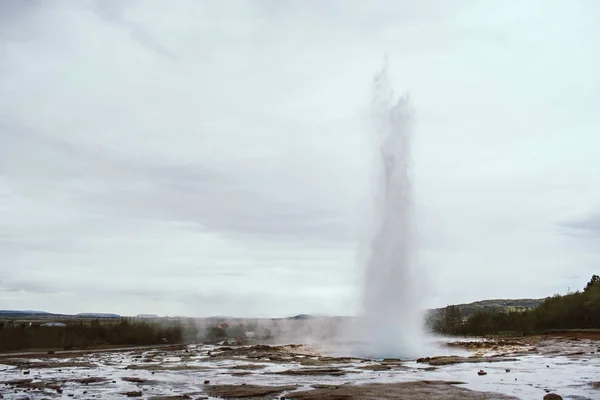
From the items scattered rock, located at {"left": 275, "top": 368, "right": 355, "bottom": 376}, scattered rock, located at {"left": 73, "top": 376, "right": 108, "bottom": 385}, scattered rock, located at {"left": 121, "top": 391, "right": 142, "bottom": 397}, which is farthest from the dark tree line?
scattered rock, located at {"left": 121, "top": 391, "right": 142, "bottom": 397}

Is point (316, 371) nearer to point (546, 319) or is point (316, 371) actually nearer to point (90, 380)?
point (90, 380)

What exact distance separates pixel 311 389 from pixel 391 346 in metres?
17.7

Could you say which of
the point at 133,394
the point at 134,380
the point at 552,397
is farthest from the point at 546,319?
the point at 133,394

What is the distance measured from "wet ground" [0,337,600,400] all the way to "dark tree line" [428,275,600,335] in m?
31.5

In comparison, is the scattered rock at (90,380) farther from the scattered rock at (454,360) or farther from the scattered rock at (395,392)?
the scattered rock at (454,360)

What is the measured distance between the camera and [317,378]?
82.8 ft

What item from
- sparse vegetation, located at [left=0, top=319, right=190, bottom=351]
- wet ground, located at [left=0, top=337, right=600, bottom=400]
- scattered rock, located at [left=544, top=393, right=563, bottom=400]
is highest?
sparse vegetation, located at [left=0, top=319, right=190, bottom=351]

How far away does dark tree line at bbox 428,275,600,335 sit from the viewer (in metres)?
64.8

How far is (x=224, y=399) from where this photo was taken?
1956 centimetres

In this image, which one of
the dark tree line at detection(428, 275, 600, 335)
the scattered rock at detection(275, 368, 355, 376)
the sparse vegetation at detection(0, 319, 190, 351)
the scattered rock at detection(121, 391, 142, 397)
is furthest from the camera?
the dark tree line at detection(428, 275, 600, 335)

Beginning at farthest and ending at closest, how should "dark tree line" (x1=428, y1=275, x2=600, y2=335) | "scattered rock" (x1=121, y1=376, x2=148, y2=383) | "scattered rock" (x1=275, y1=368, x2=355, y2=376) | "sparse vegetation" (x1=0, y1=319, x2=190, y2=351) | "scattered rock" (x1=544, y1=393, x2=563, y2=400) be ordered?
"dark tree line" (x1=428, y1=275, x2=600, y2=335), "sparse vegetation" (x1=0, y1=319, x2=190, y2=351), "scattered rock" (x1=275, y1=368, x2=355, y2=376), "scattered rock" (x1=121, y1=376, x2=148, y2=383), "scattered rock" (x1=544, y1=393, x2=563, y2=400)

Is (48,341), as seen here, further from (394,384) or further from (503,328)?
(503,328)

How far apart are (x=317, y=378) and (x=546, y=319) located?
53366 millimetres

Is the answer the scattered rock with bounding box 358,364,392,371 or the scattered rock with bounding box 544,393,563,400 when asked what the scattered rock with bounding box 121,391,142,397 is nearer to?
the scattered rock with bounding box 358,364,392,371
